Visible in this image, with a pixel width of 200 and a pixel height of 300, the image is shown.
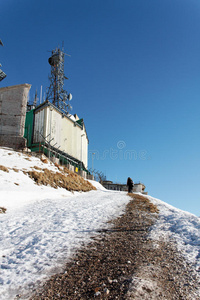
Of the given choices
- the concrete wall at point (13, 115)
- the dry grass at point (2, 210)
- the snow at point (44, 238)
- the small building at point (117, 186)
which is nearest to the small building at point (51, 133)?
the concrete wall at point (13, 115)

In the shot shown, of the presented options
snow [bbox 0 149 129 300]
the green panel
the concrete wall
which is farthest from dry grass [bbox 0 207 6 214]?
the green panel

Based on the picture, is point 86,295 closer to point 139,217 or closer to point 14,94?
point 139,217

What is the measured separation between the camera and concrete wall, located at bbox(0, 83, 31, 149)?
19.0 metres

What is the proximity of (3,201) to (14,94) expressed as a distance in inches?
561

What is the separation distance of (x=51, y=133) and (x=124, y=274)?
1060 inches

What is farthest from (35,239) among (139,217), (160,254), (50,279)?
(139,217)

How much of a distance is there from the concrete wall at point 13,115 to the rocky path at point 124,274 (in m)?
16.8

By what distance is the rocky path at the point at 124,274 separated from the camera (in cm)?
257

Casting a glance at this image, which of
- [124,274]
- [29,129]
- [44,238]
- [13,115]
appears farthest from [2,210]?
[29,129]

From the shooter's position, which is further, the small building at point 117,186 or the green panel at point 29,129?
the small building at point 117,186

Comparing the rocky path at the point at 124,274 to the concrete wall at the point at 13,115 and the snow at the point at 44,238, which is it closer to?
the snow at the point at 44,238

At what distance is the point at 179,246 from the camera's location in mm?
4266

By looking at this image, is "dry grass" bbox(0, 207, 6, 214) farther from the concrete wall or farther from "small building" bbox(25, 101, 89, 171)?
"small building" bbox(25, 101, 89, 171)

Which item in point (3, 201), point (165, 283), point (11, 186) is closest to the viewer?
point (165, 283)
